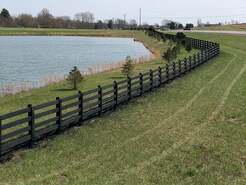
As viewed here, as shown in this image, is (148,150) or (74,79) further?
(74,79)

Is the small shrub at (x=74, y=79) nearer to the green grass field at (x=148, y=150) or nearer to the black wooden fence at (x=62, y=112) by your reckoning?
the black wooden fence at (x=62, y=112)

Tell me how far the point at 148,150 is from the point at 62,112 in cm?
688

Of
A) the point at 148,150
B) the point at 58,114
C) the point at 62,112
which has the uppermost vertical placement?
the point at 58,114

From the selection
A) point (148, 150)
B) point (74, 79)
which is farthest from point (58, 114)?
point (74, 79)

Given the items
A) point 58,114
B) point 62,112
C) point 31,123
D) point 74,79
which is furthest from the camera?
point 74,79

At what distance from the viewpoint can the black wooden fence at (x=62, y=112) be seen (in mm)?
13453

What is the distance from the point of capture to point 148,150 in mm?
13469

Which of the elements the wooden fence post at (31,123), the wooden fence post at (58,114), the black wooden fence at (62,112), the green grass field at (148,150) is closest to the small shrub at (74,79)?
the black wooden fence at (62,112)

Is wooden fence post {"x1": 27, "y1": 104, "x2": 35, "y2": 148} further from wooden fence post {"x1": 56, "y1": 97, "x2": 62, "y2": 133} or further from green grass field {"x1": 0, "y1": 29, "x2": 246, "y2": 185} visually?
wooden fence post {"x1": 56, "y1": 97, "x2": 62, "y2": 133}

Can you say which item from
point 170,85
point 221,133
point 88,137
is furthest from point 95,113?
point 170,85

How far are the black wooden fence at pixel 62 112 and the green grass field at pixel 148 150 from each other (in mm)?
425

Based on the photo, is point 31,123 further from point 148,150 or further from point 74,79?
point 74,79

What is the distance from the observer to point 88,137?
49.6ft

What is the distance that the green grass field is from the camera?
36.6ft
